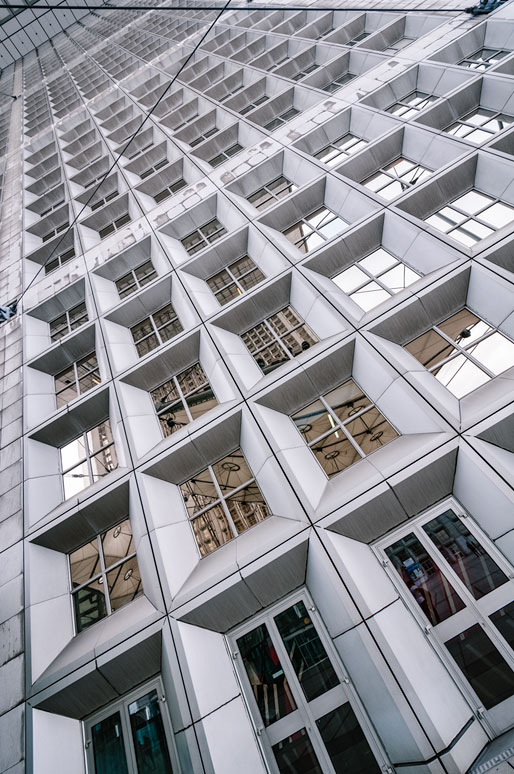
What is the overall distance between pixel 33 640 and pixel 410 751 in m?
7.16

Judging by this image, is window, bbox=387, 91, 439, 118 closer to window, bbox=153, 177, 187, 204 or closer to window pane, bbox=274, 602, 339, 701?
window, bbox=153, 177, 187, 204

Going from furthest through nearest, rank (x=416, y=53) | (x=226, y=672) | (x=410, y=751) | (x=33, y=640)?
(x=416, y=53), (x=33, y=640), (x=226, y=672), (x=410, y=751)

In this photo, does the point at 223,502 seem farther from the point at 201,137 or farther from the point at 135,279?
the point at 201,137

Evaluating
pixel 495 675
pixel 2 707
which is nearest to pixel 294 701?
pixel 495 675

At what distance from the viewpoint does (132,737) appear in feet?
24.7

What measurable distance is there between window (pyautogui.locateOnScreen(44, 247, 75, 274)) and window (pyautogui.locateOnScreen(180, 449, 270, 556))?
45.7ft

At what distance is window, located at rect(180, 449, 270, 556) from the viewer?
913 cm

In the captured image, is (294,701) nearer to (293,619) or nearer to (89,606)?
(293,619)

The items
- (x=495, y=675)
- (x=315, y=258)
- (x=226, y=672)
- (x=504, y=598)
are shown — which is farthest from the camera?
(x=315, y=258)

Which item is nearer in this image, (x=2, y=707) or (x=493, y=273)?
(x=2, y=707)

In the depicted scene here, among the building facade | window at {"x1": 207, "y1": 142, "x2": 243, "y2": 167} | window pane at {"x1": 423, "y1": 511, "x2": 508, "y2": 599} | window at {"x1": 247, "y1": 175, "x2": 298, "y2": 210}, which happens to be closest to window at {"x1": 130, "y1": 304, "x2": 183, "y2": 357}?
the building facade

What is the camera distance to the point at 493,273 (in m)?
8.95

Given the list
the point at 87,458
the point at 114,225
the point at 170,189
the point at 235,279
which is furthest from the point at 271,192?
the point at 87,458

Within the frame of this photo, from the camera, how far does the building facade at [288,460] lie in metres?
6.56
